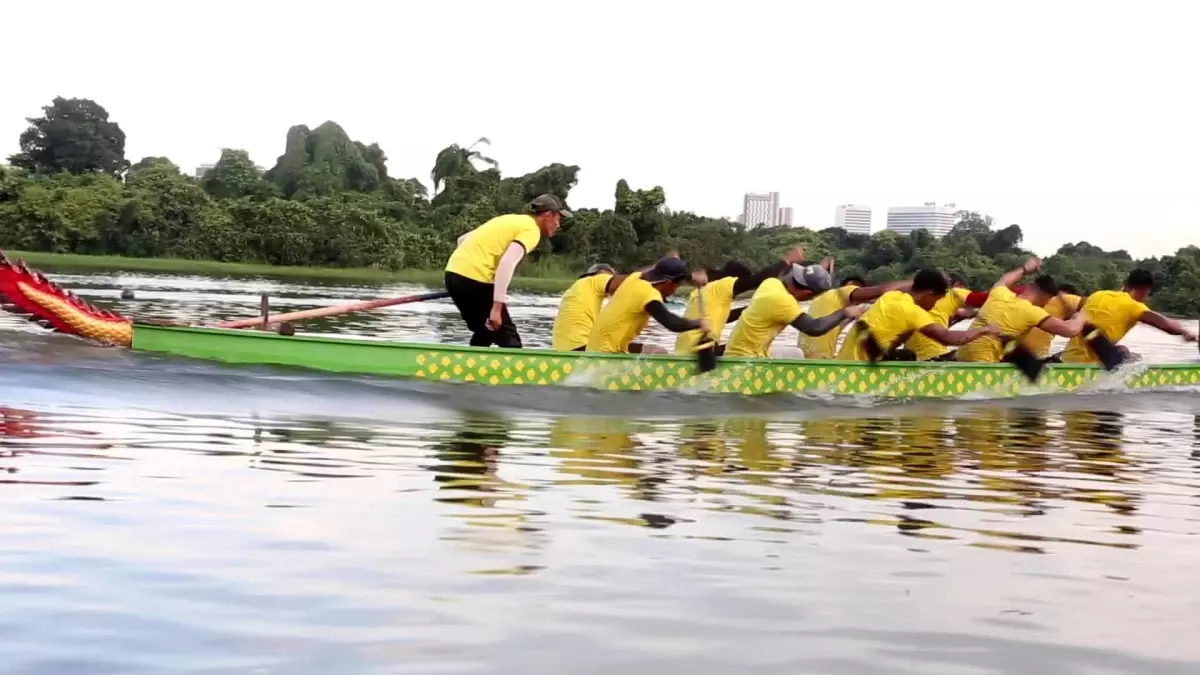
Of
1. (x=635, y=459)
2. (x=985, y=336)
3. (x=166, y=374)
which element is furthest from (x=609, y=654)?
(x=985, y=336)

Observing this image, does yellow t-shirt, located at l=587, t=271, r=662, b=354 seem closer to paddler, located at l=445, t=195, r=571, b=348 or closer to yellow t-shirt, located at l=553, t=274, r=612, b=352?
yellow t-shirt, located at l=553, t=274, r=612, b=352

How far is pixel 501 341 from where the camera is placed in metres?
11.3

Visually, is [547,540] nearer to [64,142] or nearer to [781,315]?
[781,315]

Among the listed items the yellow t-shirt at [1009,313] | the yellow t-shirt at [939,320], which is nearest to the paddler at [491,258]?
the yellow t-shirt at [939,320]

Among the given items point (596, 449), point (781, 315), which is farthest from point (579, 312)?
point (596, 449)

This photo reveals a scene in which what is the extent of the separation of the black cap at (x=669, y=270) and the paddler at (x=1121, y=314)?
5195 mm

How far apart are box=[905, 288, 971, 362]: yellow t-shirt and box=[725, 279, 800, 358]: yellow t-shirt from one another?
5.17ft

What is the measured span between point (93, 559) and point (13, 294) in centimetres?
703

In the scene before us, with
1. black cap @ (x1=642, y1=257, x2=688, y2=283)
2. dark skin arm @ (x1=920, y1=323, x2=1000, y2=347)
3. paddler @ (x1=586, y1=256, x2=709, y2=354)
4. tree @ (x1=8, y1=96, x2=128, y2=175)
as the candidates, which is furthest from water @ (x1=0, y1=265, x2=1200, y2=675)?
tree @ (x1=8, y1=96, x2=128, y2=175)

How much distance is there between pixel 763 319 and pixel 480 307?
2.43 metres

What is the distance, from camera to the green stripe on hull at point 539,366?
34.8 ft

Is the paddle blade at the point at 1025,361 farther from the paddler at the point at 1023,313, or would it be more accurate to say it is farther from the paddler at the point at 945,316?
the paddler at the point at 945,316

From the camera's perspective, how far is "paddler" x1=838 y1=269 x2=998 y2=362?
39.8 ft

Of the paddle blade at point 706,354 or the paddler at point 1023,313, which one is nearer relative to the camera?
the paddle blade at point 706,354
